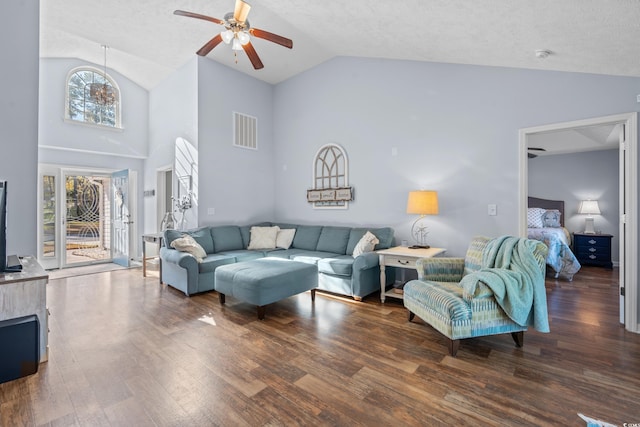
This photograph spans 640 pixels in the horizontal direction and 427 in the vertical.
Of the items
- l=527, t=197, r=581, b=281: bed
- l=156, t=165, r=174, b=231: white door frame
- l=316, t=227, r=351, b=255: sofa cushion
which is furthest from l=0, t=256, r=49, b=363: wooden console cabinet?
l=527, t=197, r=581, b=281: bed

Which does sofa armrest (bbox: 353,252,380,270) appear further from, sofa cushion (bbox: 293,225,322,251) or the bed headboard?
the bed headboard

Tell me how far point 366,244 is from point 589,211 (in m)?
5.16

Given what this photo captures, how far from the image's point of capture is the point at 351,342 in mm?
2605

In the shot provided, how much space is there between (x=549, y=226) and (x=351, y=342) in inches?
230

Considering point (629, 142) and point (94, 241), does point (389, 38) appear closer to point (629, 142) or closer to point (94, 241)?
point (629, 142)

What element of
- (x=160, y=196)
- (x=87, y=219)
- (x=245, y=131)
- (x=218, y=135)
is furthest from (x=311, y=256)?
(x=87, y=219)

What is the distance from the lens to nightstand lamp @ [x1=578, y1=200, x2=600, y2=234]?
5.95m

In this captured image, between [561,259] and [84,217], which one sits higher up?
[84,217]

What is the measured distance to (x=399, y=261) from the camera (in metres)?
3.62

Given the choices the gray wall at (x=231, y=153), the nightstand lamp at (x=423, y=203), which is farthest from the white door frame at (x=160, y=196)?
the nightstand lamp at (x=423, y=203)

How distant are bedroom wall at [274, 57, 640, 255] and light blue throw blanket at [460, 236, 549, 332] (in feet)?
3.40

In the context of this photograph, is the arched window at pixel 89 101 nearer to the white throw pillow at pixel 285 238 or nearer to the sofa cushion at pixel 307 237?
the white throw pillow at pixel 285 238

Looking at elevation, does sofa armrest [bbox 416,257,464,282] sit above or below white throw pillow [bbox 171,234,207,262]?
below

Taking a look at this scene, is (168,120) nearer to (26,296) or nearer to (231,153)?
(231,153)
